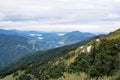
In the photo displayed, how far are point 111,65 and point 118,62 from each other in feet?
16.6

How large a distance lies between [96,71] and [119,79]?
62.6 m

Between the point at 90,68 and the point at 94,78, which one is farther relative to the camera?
the point at 90,68

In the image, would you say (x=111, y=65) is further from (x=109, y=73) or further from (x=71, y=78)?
(x=71, y=78)

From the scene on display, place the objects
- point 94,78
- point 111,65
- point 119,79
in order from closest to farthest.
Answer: point 119,79, point 94,78, point 111,65

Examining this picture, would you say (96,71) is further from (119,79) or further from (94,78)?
(119,79)

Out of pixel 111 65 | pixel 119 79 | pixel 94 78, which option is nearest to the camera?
pixel 119 79

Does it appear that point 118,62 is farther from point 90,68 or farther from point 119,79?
point 119,79

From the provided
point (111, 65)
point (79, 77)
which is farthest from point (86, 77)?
point (111, 65)

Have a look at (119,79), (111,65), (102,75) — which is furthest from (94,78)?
(119,79)

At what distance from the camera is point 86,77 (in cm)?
18912

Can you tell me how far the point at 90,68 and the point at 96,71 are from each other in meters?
7.69

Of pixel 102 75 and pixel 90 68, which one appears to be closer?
pixel 102 75

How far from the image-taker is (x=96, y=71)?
192750mm

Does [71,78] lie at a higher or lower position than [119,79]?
lower
